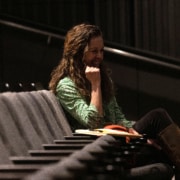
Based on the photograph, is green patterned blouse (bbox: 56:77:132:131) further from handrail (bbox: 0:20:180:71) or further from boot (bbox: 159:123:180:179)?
handrail (bbox: 0:20:180:71)

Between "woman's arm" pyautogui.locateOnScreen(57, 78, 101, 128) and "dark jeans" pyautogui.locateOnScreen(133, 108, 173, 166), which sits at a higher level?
"woman's arm" pyautogui.locateOnScreen(57, 78, 101, 128)

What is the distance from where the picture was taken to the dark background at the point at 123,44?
13.5 feet

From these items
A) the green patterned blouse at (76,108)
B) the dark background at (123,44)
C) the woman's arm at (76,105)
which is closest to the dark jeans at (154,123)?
the green patterned blouse at (76,108)

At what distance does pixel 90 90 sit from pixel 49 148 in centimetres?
82

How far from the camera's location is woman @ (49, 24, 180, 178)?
8.33 ft

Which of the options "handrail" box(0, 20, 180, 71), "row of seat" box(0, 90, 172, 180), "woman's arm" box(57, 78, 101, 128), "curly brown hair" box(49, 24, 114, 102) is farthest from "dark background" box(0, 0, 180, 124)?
"row of seat" box(0, 90, 172, 180)

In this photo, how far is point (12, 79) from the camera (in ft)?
13.9

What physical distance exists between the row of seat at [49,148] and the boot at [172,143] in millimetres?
52

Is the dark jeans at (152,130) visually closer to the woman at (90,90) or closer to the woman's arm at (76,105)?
the woman at (90,90)

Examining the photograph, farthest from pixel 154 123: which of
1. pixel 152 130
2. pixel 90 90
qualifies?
pixel 90 90

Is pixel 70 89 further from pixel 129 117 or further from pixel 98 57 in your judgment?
pixel 129 117

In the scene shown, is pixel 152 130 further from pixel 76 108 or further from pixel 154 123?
pixel 76 108

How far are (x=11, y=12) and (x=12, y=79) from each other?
0.43 meters

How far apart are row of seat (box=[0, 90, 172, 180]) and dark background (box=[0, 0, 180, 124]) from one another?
64.0 inches
